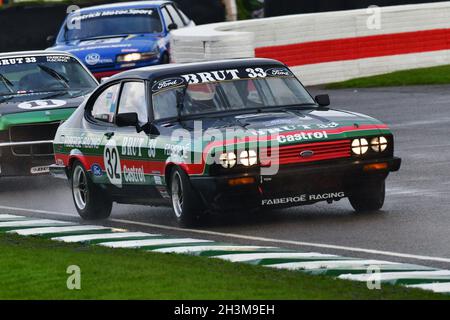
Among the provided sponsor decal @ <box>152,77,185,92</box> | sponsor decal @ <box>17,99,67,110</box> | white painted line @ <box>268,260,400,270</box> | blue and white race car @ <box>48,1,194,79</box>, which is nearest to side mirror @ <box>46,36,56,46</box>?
blue and white race car @ <box>48,1,194,79</box>

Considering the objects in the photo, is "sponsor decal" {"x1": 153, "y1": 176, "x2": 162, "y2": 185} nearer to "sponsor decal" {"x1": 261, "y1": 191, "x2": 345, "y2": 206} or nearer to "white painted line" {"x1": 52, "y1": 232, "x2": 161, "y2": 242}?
"white painted line" {"x1": 52, "y1": 232, "x2": 161, "y2": 242}

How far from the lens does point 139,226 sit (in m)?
13.6

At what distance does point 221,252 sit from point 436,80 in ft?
53.4

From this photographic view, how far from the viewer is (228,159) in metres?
12.3

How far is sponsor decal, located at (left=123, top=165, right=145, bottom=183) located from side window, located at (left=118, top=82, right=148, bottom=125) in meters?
0.43

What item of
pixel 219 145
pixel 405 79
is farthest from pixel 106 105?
pixel 405 79

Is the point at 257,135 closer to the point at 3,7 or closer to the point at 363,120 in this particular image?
the point at 363,120

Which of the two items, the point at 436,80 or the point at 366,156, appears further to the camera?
the point at 436,80

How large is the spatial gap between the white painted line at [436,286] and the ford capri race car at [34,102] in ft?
28.7

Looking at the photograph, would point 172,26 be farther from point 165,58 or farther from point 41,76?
point 41,76

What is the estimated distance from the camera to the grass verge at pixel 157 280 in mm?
8797

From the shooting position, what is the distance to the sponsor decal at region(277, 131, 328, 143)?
1243 centimetres
